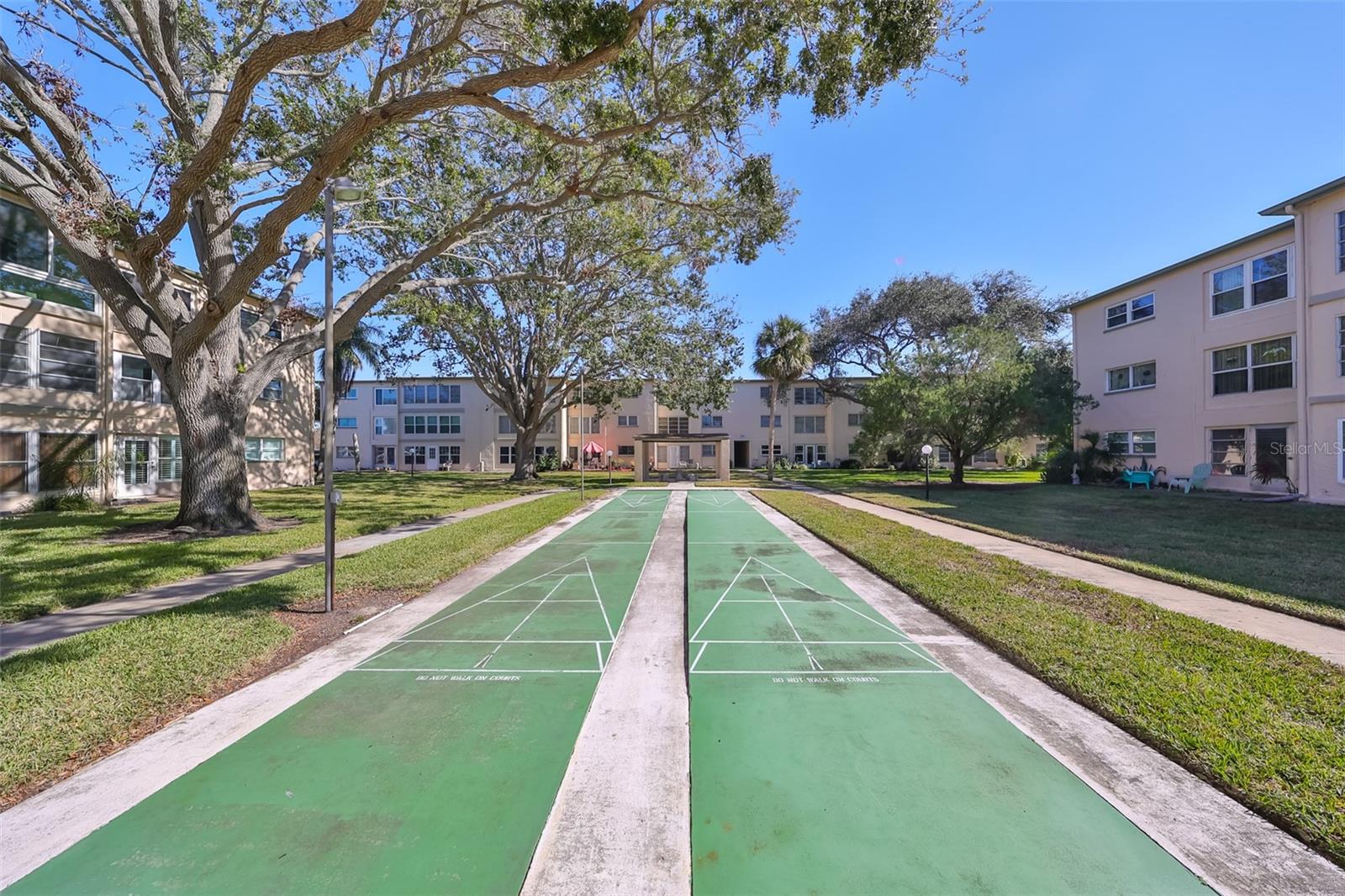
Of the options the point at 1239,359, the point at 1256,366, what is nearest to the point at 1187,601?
the point at 1256,366

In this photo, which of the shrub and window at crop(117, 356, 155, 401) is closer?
the shrub

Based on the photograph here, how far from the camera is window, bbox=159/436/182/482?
22422 mm

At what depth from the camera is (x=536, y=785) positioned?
342cm

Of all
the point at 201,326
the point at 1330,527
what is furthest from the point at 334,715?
the point at 1330,527

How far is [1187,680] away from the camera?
463 cm

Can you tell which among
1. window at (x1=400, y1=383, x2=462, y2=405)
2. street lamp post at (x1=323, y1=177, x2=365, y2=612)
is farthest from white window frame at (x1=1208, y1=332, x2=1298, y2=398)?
window at (x1=400, y1=383, x2=462, y2=405)

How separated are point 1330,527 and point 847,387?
3445cm

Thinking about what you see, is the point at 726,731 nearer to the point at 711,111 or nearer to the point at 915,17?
the point at 915,17

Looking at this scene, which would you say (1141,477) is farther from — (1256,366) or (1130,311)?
(1130,311)

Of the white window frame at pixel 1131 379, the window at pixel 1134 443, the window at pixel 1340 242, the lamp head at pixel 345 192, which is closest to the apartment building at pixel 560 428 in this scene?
the white window frame at pixel 1131 379

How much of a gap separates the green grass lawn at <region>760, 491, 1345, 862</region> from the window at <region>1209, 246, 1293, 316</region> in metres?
18.9

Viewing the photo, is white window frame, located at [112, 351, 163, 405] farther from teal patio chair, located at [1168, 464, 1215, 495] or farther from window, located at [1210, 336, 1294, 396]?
window, located at [1210, 336, 1294, 396]

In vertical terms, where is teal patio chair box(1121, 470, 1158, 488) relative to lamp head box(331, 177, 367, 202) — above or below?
below

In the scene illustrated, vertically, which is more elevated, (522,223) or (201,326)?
(522,223)
